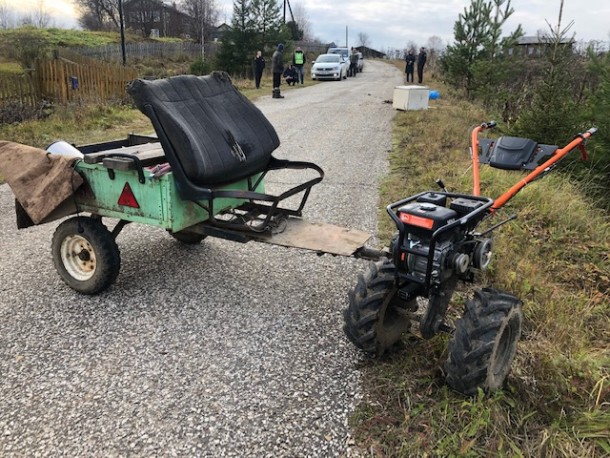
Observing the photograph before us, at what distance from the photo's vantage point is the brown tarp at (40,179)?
377 centimetres

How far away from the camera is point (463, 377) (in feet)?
8.75

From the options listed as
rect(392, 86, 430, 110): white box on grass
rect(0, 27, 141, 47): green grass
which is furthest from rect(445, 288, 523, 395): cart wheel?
rect(0, 27, 141, 47): green grass

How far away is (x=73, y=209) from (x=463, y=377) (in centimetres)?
312

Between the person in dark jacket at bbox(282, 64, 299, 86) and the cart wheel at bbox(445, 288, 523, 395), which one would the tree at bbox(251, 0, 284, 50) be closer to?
the person in dark jacket at bbox(282, 64, 299, 86)

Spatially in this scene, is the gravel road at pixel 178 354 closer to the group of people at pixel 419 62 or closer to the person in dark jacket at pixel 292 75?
the person in dark jacket at pixel 292 75

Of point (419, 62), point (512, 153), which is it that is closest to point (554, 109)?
point (512, 153)

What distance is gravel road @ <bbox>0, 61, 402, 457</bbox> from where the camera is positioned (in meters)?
2.63

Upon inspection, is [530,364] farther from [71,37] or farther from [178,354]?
[71,37]

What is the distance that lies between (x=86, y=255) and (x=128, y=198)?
2.31ft

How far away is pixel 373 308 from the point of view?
2902mm

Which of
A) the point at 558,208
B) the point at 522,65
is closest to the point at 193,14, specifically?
the point at 522,65

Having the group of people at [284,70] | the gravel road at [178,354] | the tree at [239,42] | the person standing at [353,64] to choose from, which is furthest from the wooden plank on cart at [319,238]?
the person standing at [353,64]

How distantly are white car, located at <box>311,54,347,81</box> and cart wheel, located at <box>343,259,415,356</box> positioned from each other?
26.9 meters

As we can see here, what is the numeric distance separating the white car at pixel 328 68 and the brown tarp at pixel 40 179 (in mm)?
25922
